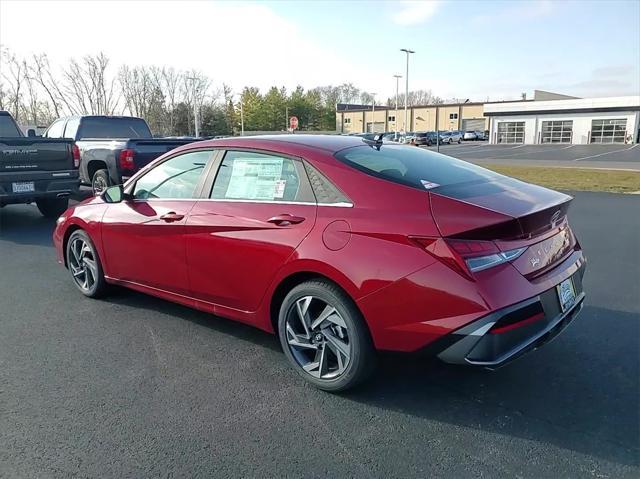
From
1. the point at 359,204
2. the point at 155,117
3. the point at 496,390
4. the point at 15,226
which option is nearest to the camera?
the point at 359,204

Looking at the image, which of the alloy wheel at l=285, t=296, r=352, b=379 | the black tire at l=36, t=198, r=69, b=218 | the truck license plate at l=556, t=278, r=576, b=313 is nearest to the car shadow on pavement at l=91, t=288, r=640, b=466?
the alloy wheel at l=285, t=296, r=352, b=379

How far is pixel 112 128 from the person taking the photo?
12148 mm

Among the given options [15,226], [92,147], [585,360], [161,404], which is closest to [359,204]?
[161,404]

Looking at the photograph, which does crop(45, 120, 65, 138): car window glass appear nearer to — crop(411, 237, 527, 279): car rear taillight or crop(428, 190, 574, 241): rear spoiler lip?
crop(428, 190, 574, 241): rear spoiler lip

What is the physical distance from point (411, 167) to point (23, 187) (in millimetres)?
7498

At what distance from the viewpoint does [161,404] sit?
3.01 m

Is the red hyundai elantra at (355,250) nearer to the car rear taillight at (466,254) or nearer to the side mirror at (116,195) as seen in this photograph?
the car rear taillight at (466,254)

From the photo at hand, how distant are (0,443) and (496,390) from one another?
292cm

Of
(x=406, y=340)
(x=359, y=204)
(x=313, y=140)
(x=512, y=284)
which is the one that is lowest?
(x=406, y=340)

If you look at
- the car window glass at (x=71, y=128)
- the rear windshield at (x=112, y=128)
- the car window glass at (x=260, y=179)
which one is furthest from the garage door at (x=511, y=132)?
the car window glass at (x=260, y=179)

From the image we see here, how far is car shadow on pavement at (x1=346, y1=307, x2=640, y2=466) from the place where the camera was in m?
2.68

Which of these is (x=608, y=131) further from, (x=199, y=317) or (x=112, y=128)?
(x=199, y=317)

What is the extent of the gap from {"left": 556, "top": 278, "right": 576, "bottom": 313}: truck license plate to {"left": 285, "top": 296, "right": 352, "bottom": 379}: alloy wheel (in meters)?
1.29

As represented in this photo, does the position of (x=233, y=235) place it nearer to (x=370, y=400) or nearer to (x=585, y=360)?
(x=370, y=400)
